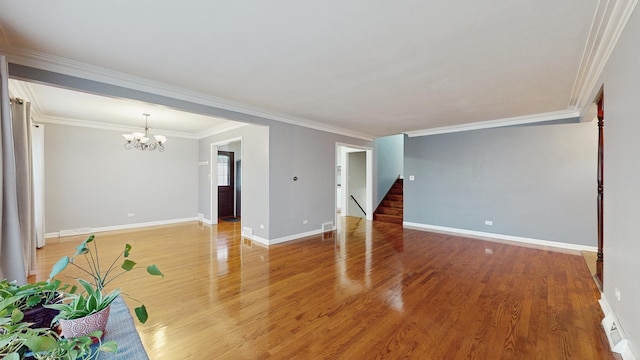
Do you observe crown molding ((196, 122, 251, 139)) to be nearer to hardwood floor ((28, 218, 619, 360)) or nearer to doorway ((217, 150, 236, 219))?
doorway ((217, 150, 236, 219))

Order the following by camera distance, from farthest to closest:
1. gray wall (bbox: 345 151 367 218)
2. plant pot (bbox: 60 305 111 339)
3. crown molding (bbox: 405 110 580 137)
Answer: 1. gray wall (bbox: 345 151 367 218)
2. crown molding (bbox: 405 110 580 137)
3. plant pot (bbox: 60 305 111 339)

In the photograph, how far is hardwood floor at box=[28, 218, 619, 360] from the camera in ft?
6.79

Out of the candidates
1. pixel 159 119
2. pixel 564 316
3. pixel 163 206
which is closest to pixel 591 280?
pixel 564 316

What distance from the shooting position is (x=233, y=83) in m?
3.40

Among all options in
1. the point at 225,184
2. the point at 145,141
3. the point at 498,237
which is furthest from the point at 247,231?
the point at 498,237

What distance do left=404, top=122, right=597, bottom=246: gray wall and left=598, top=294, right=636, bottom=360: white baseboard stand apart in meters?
3.02

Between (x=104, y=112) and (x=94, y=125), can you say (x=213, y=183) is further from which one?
(x=94, y=125)

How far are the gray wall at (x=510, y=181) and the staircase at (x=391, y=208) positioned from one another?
61cm

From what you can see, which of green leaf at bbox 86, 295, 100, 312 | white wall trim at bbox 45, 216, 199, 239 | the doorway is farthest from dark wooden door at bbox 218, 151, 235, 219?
green leaf at bbox 86, 295, 100, 312

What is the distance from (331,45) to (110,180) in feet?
21.8

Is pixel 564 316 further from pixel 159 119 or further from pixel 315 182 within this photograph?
pixel 159 119

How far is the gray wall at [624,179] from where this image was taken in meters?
1.77

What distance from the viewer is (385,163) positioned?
8430mm

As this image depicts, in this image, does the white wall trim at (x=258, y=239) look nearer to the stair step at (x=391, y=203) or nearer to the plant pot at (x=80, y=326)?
the plant pot at (x=80, y=326)
